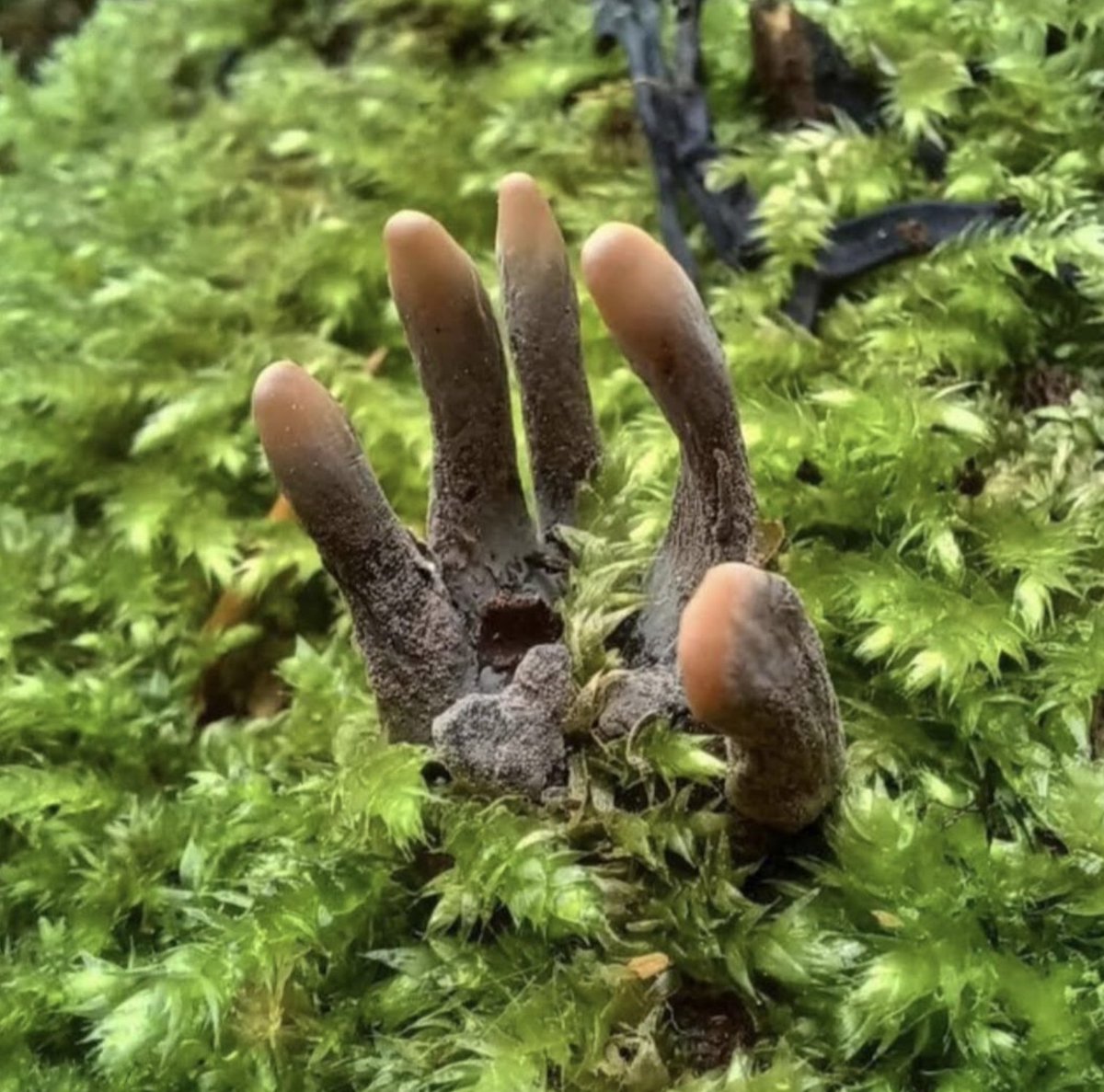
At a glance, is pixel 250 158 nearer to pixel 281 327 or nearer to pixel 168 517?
pixel 281 327

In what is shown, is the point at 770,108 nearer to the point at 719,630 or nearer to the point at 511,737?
the point at 511,737

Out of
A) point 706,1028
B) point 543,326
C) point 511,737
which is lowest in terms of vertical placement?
point 706,1028

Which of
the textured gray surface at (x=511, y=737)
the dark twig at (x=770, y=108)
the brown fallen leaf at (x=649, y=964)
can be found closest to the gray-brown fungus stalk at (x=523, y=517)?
the textured gray surface at (x=511, y=737)

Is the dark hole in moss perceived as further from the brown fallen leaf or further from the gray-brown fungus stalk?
the gray-brown fungus stalk

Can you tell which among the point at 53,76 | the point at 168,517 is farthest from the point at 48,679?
the point at 53,76

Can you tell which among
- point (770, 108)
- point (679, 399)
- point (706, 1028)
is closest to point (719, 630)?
point (679, 399)

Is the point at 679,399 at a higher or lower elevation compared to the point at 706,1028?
higher
